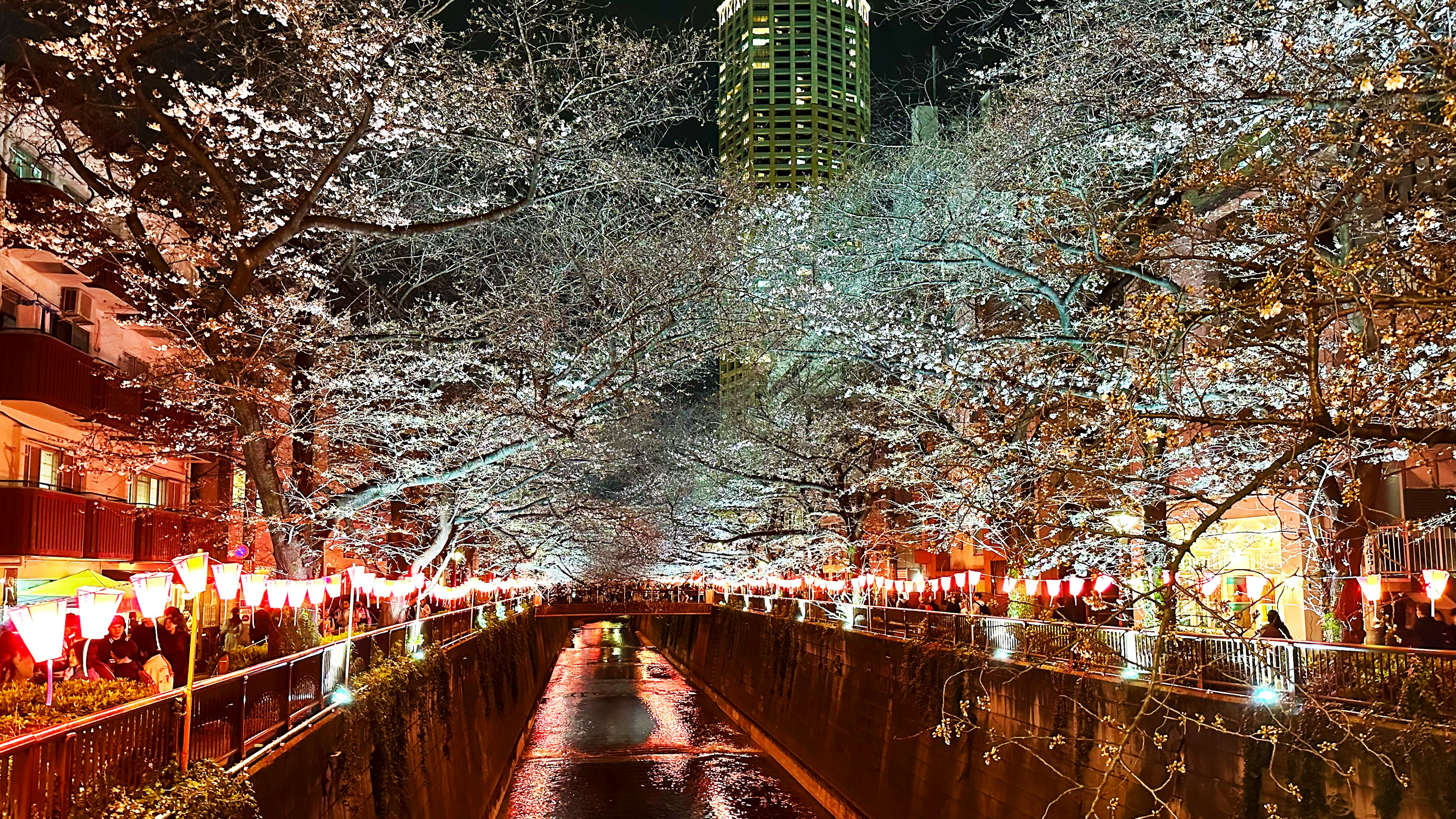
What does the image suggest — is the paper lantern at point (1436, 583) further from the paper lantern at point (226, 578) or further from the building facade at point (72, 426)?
the building facade at point (72, 426)

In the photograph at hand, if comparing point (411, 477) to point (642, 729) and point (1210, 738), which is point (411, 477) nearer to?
point (1210, 738)

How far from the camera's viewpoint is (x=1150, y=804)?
11953 millimetres

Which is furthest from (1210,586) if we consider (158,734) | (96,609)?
(96,609)

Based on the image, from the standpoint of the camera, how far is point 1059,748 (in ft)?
46.3

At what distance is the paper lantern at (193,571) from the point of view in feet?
29.1

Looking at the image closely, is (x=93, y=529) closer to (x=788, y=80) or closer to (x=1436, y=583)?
(x=788, y=80)

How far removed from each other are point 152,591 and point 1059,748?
10509mm

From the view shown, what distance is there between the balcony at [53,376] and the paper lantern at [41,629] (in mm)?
12773

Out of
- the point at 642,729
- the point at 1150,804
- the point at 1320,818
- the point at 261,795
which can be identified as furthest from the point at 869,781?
the point at 642,729

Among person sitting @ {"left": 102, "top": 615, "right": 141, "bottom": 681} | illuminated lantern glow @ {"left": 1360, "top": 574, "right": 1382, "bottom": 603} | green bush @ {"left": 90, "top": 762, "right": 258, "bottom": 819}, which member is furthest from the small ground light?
person sitting @ {"left": 102, "top": 615, "right": 141, "bottom": 681}

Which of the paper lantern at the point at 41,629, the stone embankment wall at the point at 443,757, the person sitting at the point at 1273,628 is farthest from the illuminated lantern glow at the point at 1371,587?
the paper lantern at the point at 41,629

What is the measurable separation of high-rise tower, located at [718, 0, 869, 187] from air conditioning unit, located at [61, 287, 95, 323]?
567 inches

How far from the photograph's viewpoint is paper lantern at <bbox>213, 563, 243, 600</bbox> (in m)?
10.9

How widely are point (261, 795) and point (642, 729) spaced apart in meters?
31.7
